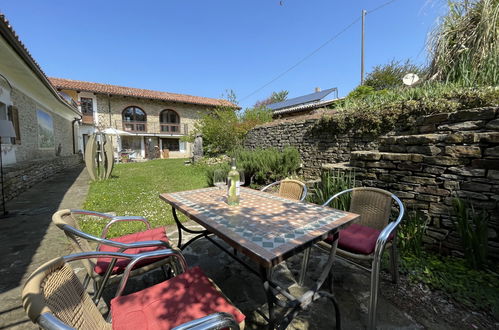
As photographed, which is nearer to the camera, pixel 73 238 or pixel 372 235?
pixel 73 238

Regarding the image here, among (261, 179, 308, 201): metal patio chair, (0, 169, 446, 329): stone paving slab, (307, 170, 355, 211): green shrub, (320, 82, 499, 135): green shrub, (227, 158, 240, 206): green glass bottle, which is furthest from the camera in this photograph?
(320, 82, 499, 135): green shrub

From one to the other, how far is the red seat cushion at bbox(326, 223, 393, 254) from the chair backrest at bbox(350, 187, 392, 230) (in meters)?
0.12

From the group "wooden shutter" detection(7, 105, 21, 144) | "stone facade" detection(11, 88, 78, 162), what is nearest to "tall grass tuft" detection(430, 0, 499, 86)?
"wooden shutter" detection(7, 105, 21, 144)

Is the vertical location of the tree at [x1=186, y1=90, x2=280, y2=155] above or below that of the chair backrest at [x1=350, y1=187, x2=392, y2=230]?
above

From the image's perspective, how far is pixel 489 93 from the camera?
3184 millimetres

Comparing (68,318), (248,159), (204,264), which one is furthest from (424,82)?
(68,318)

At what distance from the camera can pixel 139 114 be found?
18500 millimetres

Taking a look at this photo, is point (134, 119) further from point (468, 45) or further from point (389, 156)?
point (468, 45)

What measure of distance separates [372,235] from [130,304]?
189cm

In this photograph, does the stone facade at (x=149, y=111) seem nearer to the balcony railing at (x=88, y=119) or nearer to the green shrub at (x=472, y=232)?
the balcony railing at (x=88, y=119)

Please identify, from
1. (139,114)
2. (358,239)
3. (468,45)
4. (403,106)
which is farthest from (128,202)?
(139,114)

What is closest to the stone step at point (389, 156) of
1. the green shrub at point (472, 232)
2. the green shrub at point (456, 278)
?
the green shrub at point (472, 232)

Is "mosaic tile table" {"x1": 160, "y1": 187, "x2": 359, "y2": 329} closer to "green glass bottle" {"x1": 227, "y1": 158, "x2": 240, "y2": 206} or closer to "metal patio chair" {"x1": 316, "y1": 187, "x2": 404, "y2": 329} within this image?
"green glass bottle" {"x1": 227, "y1": 158, "x2": 240, "y2": 206}

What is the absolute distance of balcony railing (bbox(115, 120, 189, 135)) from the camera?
17677mm
